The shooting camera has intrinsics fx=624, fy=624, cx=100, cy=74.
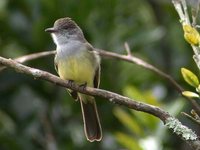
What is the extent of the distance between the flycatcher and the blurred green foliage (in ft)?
1.12

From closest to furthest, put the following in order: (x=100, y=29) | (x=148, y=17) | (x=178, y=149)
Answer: (x=178, y=149) < (x=100, y=29) < (x=148, y=17)

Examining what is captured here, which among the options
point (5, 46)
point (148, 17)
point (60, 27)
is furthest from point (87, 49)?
point (148, 17)

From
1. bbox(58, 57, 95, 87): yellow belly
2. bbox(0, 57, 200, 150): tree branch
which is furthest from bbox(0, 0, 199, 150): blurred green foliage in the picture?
bbox(0, 57, 200, 150): tree branch

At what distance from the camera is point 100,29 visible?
5.07m

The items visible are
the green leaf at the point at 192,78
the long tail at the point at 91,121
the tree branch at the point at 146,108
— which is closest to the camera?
the tree branch at the point at 146,108

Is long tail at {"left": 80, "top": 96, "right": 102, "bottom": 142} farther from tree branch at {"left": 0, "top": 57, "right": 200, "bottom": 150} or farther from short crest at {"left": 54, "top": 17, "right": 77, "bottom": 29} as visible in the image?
tree branch at {"left": 0, "top": 57, "right": 200, "bottom": 150}

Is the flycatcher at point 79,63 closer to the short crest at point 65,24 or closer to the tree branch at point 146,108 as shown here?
the short crest at point 65,24

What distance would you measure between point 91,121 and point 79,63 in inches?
15.9

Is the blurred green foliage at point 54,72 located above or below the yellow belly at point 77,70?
below

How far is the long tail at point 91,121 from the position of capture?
3934 millimetres

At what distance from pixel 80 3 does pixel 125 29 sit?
48 centimetres

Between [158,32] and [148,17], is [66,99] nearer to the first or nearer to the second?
[158,32]

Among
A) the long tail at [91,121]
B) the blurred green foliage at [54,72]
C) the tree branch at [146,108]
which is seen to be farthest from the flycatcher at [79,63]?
the tree branch at [146,108]

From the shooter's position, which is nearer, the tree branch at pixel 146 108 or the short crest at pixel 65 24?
the tree branch at pixel 146 108
